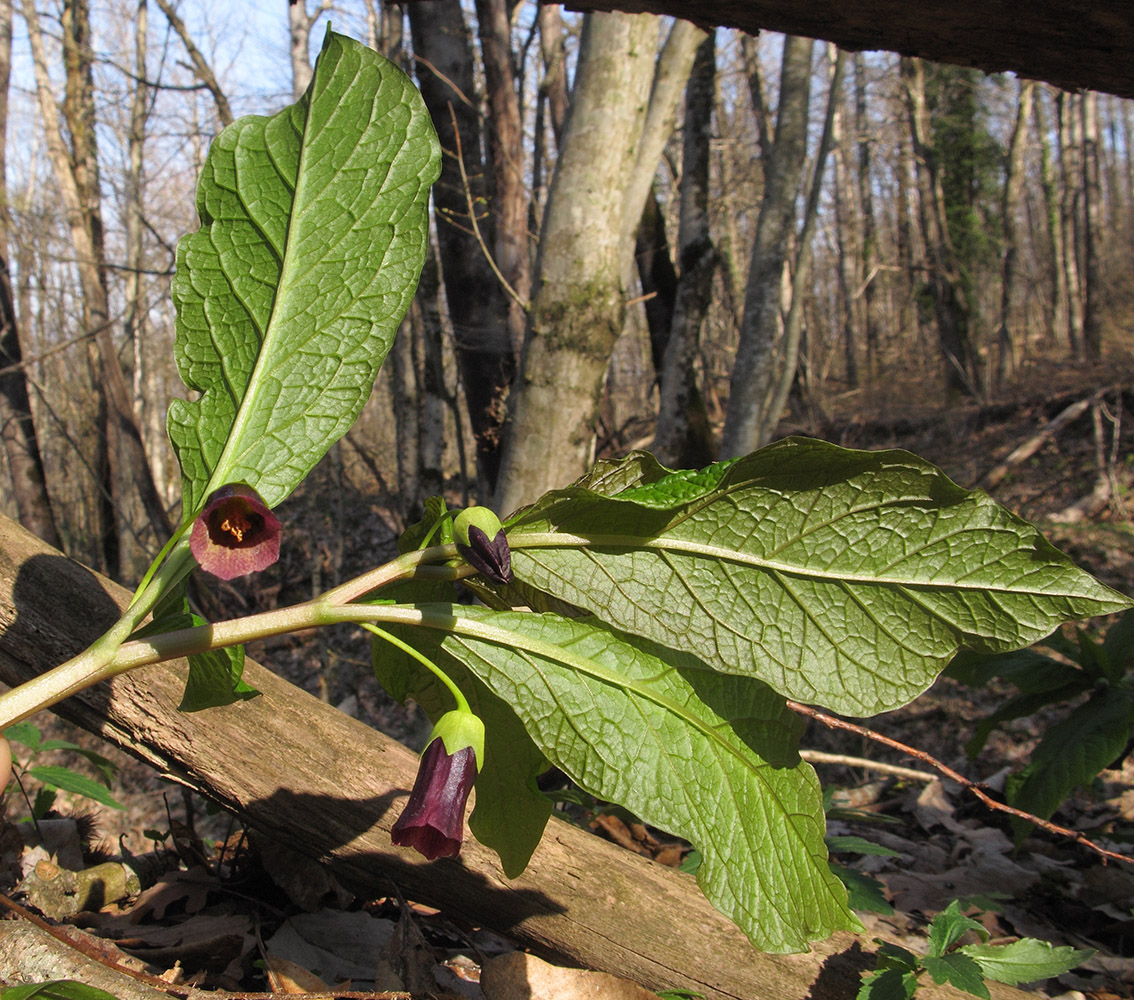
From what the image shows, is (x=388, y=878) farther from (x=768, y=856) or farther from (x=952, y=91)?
(x=952, y=91)

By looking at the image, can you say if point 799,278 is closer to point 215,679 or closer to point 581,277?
point 581,277

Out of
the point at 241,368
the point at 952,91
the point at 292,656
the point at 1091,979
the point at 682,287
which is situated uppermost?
the point at 952,91

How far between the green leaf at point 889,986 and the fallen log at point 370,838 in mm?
58

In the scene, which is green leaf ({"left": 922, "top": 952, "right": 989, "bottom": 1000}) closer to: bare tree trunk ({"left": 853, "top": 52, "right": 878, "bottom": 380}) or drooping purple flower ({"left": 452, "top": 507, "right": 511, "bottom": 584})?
drooping purple flower ({"left": 452, "top": 507, "right": 511, "bottom": 584})

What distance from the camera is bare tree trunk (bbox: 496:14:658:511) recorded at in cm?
236

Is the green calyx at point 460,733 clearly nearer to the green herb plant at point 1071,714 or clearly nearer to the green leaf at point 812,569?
the green leaf at point 812,569

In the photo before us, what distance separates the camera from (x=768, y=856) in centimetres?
80

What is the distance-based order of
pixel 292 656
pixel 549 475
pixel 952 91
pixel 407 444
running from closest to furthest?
pixel 549 475, pixel 407 444, pixel 292 656, pixel 952 91

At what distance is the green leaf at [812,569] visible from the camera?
748mm

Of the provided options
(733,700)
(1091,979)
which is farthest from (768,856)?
(1091,979)

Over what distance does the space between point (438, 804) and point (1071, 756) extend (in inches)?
66.5

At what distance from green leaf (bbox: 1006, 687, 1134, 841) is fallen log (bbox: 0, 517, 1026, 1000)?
780mm

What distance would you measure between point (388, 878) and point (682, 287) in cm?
536

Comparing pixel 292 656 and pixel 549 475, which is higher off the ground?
pixel 549 475
